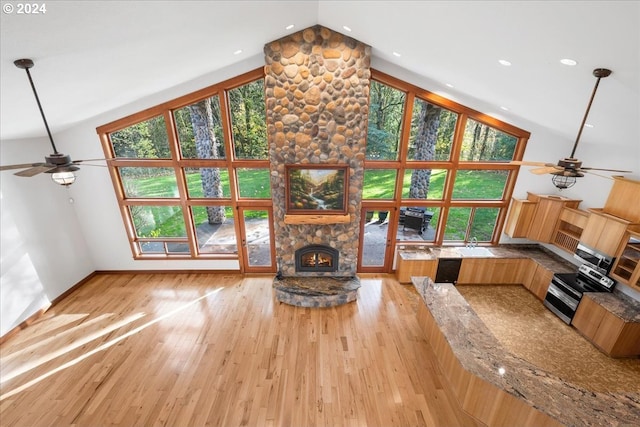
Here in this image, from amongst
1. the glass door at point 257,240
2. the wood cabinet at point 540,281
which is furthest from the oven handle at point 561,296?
the glass door at point 257,240

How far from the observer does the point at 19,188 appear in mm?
4965

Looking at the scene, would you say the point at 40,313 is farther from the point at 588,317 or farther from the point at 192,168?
the point at 588,317

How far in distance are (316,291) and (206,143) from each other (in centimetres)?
378

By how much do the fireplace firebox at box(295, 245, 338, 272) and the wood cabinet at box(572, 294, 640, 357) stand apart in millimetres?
4402

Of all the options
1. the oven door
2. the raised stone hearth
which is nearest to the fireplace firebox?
the raised stone hearth

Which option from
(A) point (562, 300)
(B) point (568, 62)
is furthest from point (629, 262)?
(B) point (568, 62)

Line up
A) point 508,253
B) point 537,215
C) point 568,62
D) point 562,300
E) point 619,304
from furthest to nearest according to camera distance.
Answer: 1. point 508,253
2. point 537,215
3. point 562,300
4. point 619,304
5. point 568,62

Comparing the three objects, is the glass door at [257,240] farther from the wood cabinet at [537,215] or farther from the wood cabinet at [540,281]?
the wood cabinet at [540,281]

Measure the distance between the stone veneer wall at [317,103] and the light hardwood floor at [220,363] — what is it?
7.03ft

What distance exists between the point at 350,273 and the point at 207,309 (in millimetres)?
2998

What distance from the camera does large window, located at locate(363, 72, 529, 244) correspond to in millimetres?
5734

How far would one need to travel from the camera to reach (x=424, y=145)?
235 inches

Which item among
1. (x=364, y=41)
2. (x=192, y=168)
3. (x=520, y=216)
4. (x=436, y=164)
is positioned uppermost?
(x=364, y=41)

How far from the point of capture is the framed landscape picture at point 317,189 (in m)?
5.44
